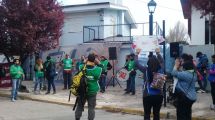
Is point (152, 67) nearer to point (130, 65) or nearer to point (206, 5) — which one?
point (206, 5)

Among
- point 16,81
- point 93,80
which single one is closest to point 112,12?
point 16,81

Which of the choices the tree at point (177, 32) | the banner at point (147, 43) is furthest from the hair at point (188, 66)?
the tree at point (177, 32)

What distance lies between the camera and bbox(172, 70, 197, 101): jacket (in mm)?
9250

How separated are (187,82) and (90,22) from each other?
1991cm

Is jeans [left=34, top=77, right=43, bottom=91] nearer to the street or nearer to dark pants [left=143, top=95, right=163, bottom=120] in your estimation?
the street

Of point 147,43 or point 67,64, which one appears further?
point 67,64

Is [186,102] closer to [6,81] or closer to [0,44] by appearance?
[0,44]

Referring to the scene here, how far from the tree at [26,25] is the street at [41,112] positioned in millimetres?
3339

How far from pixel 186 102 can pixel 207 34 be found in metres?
14.1

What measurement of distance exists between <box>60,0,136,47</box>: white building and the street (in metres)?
11.4

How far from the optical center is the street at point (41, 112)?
13.2 meters

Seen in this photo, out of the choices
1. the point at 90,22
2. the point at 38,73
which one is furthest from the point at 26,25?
the point at 90,22

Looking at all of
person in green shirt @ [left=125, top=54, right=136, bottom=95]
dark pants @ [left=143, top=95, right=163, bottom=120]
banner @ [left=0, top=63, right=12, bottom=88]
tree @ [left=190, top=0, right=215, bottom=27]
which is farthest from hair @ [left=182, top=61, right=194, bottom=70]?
banner @ [left=0, top=63, right=12, bottom=88]

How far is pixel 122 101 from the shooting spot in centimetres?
1694
